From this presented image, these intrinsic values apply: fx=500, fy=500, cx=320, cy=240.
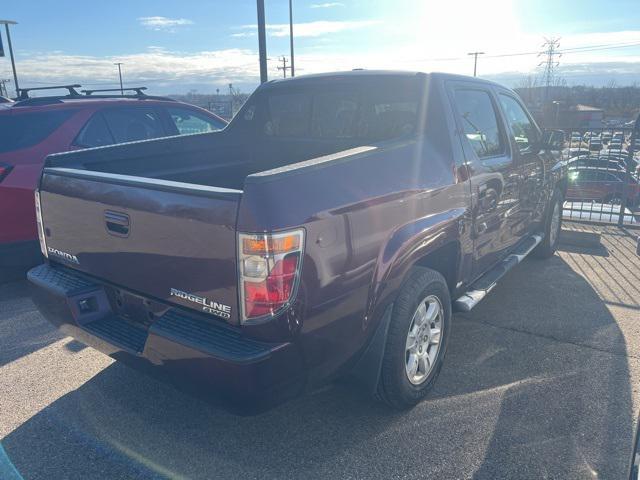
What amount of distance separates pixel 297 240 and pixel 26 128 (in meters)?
4.16

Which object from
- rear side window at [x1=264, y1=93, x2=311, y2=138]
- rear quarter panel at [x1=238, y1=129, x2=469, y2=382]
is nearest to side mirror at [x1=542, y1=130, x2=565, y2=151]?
rear side window at [x1=264, y1=93, x2=311, y2=138]

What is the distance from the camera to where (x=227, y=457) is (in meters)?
2.66

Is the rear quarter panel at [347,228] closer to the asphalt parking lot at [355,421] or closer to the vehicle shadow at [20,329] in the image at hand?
the asphalt parking lot at [355,421]

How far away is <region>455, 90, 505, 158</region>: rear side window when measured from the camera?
11.7 ft

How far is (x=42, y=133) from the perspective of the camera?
501 centimetres

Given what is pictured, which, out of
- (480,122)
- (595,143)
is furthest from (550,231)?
(595,143)

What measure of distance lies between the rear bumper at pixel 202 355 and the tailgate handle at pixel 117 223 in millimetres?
445

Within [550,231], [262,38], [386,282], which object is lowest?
[550,231]

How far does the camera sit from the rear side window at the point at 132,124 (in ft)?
18.6

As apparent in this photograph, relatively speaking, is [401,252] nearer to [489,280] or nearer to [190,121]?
[489,280]

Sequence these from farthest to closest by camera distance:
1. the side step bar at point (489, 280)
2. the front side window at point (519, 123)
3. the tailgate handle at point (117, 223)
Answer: the front side window at point (519, 123)
the side step bar at point (489, 280)
the tailgate handle at point (117, 223)

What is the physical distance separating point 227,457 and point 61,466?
85 cm

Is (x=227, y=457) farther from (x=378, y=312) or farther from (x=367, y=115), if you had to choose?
(x=367, y=115)

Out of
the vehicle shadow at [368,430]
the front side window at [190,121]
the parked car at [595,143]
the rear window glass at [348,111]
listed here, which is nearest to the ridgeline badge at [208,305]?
the vehicle shadow at [368,430]
